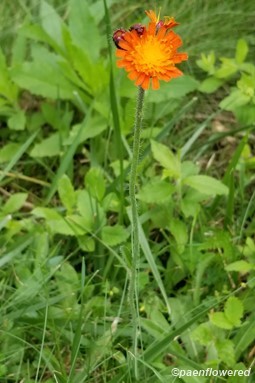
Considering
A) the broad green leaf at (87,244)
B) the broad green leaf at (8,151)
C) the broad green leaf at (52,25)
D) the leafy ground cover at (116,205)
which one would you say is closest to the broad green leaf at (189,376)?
the leafy ground cover at (116,205)

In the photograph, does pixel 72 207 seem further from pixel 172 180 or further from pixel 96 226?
pixel 172 180

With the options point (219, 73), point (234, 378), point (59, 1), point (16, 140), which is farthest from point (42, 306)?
point (59, 1)

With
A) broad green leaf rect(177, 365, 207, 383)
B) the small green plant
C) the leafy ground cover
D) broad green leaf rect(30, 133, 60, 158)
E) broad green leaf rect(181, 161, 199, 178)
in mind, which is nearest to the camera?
broad green leaf rect(177, 365, 207, 383)

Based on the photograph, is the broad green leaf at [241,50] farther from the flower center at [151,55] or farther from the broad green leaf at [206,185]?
the flower center at [151,55]

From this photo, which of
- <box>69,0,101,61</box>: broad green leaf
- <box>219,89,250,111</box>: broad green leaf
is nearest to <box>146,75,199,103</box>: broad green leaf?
<box>219,89,250,111</box>: broad green leaf

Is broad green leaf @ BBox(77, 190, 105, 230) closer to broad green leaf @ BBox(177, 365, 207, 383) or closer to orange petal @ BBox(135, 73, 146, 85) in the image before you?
broad green leaf @ BBox(177, 365, 207, 383)

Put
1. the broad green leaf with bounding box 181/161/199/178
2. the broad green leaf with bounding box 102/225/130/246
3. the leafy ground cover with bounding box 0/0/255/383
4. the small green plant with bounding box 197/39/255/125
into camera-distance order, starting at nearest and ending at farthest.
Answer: the leafy ground cover with bounding box 0/0/255/383
the broad green leaf with bounding box 102/225/130/246
the broad green leaf with bounding box 181/161/199/178
the small green plant with bounding box 197/39/255/125

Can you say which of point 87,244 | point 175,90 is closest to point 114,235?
point 87,244
